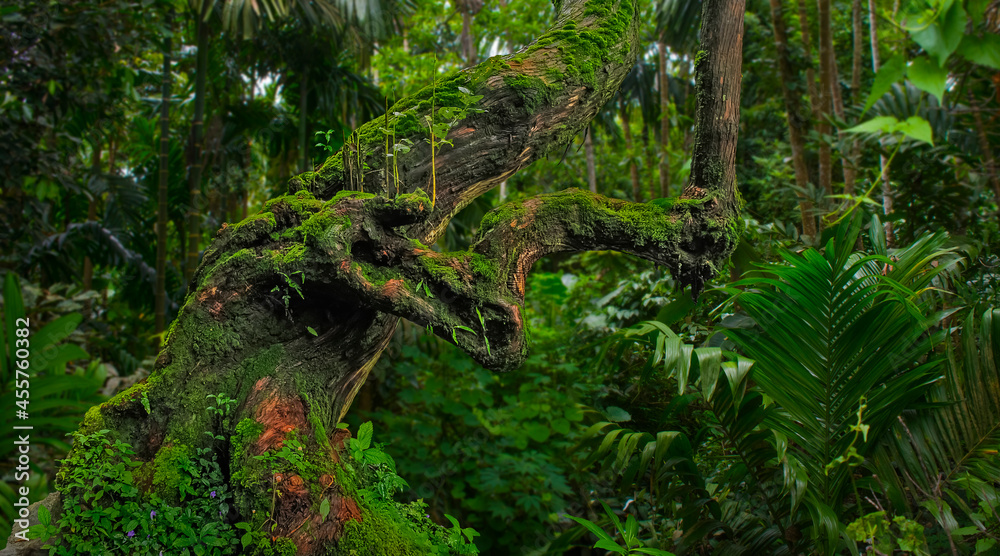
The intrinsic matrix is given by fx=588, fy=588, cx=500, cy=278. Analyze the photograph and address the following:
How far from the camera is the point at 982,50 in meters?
0.50

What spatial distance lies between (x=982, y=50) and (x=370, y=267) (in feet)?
5.56

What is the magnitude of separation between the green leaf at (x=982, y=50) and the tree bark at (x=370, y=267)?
1.57m

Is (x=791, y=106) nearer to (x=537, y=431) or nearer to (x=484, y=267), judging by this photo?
(x=537, y=431)

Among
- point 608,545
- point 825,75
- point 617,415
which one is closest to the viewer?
point 608,545

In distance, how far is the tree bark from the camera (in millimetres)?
1883

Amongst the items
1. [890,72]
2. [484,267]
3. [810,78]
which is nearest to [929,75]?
[890,72]

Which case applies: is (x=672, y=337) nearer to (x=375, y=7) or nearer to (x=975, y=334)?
(x=975, y=334)

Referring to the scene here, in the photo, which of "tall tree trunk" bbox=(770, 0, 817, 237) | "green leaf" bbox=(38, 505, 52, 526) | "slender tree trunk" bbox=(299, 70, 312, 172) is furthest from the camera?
"slender tree trunk" bbox=(299, 70, 312, 172)

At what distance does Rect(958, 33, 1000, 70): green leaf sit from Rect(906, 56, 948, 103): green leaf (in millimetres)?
45

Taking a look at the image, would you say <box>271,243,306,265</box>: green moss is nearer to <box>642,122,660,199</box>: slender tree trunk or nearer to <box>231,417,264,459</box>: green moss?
<box>231,417,264,459</box>: green moss

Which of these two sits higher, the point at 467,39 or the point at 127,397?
the point at 467,39

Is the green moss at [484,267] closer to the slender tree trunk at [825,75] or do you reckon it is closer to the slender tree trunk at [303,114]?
the slender tree trunk at [825,75]

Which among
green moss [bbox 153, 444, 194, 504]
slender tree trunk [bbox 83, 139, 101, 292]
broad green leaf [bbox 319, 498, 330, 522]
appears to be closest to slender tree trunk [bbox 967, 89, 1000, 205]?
broad green leaf [bbox 319, 498, 330, 522]

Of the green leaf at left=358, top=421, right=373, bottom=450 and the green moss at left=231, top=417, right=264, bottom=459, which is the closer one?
the green moss at left=231, top=417, right=264, bottom=459
